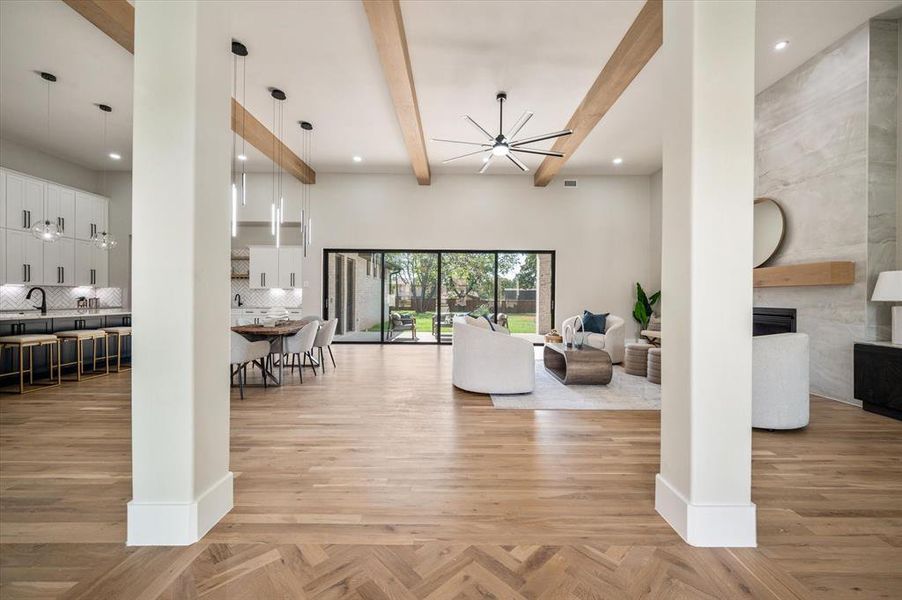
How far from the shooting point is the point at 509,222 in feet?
27.0

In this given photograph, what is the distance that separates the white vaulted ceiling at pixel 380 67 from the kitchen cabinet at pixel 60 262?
1.66 m

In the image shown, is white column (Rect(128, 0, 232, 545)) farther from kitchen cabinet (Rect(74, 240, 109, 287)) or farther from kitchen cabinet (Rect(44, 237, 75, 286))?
kitchen cabinet (Rect(74, 240, 109, 287))

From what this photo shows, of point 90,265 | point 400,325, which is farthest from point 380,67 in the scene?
point 90,265

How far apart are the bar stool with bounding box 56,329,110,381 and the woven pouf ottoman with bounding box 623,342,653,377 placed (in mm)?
7332

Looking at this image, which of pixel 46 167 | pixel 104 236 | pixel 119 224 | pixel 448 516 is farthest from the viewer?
pixel 119 224

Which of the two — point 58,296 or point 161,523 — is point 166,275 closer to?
point 161,523

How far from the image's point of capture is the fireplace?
4.61 m

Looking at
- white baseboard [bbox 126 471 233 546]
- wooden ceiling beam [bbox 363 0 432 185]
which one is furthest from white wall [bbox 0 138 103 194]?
white baseboard [bbox 126 471 233 546]

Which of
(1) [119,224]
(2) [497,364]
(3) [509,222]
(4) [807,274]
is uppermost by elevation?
(3) [509,222]

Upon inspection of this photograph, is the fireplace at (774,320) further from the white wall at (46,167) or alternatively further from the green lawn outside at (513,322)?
the white wall at (46,167)

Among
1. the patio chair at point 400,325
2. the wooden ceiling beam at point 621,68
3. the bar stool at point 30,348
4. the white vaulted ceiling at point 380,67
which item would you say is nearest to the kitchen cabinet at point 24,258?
the white vaulted ceiling at point 380,67

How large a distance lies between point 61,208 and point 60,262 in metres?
0.92

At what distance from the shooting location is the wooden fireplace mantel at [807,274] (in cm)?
391

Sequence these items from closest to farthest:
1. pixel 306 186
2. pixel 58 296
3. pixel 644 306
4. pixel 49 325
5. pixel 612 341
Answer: pixel 49 325, pixel 612 341, pixel 58 296, pixel 644 306, pixel 306 186
